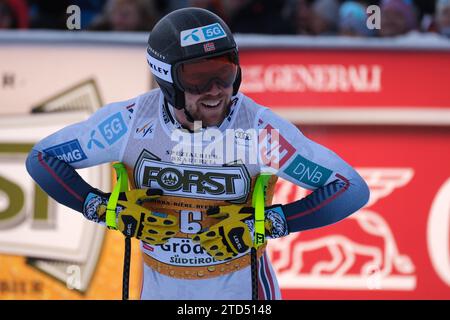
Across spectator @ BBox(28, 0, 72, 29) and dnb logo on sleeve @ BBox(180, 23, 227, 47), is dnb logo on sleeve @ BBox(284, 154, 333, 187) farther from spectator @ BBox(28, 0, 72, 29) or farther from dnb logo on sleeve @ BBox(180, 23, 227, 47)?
A: spectator @ BBox(28, 0, 72, 29)

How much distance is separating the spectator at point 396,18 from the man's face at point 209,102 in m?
3.29

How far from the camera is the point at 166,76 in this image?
5.15 m

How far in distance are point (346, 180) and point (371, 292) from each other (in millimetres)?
2668

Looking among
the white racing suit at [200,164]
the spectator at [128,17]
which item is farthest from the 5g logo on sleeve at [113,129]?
the spectator at [128,17]

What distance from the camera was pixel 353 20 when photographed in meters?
8.32

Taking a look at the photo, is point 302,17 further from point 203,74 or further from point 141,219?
point 141,219

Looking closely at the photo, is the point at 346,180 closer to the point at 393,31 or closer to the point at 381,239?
the point at 381,239

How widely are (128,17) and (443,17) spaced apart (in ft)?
7.64

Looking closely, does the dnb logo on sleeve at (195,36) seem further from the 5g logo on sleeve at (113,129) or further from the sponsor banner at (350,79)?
the sponsor banner at (350,79)

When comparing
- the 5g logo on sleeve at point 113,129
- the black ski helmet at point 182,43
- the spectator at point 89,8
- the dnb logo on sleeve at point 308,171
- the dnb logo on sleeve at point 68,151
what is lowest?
the dnb logo on sleeve at point 308,171

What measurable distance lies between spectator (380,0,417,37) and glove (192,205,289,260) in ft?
10.8

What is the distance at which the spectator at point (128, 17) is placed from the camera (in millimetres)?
8172

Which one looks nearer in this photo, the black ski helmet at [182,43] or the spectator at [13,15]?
the black ski helmet at [182,43]

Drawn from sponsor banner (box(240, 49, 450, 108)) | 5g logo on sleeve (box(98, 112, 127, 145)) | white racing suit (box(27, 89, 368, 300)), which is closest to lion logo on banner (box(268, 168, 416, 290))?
sponsor banner (box(240, 49, 450, 108))
